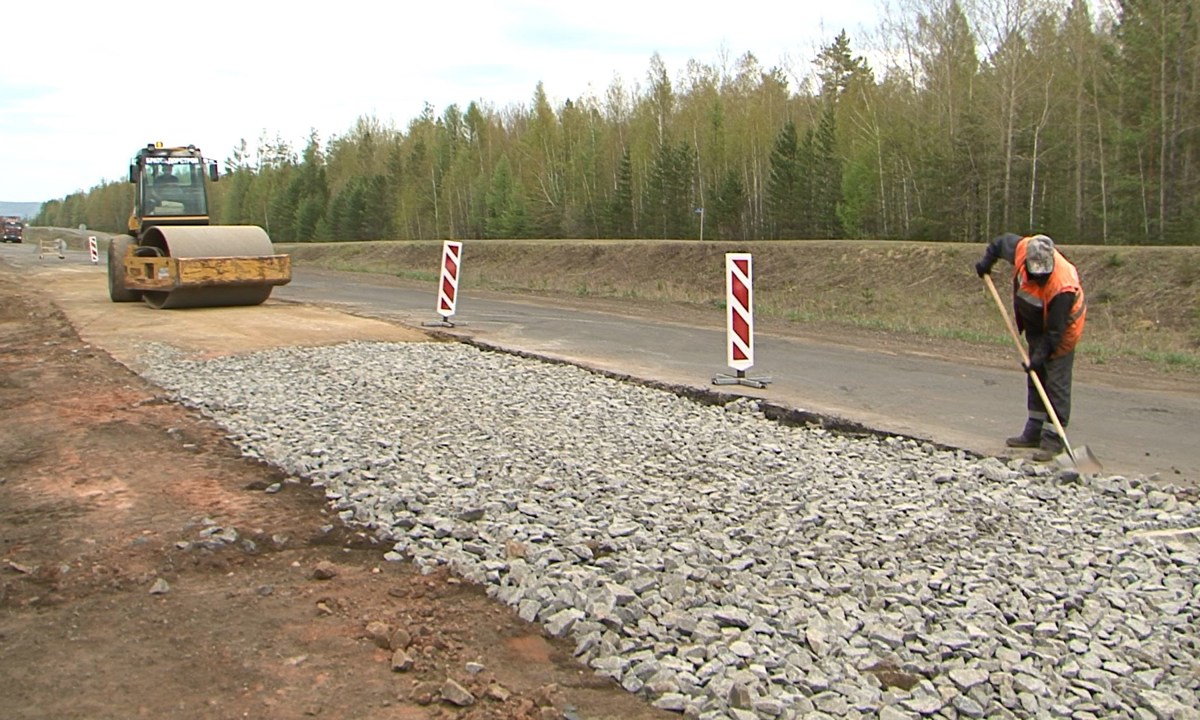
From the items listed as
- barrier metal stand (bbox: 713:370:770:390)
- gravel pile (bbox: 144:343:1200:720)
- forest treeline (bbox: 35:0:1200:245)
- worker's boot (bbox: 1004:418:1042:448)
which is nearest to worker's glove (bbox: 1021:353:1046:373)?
worker's boot (bbox: 1004:418:1042:448)

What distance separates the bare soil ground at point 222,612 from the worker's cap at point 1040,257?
16.6 feet

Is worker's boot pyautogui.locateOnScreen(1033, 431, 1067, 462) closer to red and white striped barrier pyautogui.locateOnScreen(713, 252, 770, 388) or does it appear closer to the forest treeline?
red and white striped barrier pyautogui.locateOnScreen(713, 252, 770, 388)

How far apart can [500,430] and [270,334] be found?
7.83m

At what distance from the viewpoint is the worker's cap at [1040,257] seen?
739 centimetres

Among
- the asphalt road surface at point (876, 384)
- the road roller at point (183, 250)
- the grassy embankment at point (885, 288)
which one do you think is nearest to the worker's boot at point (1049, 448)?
the asphalt road surface at point (876, 384)

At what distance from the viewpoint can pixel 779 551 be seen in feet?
17.4

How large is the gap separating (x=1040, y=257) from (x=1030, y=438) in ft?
4.80

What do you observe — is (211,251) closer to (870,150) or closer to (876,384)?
(876,384)

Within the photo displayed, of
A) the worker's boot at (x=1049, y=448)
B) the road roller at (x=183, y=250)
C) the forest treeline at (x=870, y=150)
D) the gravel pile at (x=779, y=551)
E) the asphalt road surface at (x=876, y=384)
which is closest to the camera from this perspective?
the gravel pile at (x=779, y=551)

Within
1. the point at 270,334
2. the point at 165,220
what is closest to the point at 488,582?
the point at 270,334

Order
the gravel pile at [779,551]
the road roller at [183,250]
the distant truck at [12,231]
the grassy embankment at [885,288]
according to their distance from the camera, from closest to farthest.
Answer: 1. the gravel pile at [779,551]
2. the road roller at [183,250]
3. the grassy embankment at [885,288]
4. the distant truck at [12,231]

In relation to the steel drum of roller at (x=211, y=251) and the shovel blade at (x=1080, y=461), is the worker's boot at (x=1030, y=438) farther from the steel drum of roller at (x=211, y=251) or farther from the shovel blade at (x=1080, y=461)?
the steel drum of roller at (x=211, y=251)

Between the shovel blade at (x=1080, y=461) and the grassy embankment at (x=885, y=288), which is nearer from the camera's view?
the shovel blade at (x=1080, y=461)

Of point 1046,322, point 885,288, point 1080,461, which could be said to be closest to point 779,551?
point 1080,461
